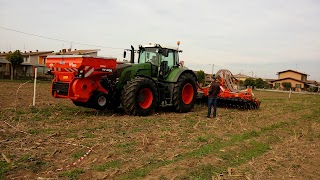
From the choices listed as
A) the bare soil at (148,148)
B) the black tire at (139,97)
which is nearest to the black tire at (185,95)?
the black tire at (139,97)

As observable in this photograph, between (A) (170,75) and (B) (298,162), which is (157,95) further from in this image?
(B) (298,162)

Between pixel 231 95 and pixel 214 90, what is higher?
pixel 214 90

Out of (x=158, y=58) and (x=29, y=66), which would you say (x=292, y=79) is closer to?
(x=29, y=66)

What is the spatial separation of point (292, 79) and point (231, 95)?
75.3m

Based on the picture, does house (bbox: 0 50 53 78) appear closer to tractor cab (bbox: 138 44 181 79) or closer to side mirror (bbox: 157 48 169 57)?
tractor cab (bbox: 138 44 181 79)

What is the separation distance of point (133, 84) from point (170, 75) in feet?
7.48

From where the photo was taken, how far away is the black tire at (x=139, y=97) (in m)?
9.71

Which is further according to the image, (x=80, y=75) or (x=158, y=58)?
(x=158, y=58)

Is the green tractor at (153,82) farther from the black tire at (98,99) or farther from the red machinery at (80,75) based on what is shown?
the red machinery at (80,75)

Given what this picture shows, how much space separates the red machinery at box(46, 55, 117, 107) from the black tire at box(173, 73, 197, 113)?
8.91 ft

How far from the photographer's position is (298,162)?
225 inches

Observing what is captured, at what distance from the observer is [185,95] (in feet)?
40.5

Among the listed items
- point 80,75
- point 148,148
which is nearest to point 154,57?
point 80,75

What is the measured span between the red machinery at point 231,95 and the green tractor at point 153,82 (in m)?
1.88
